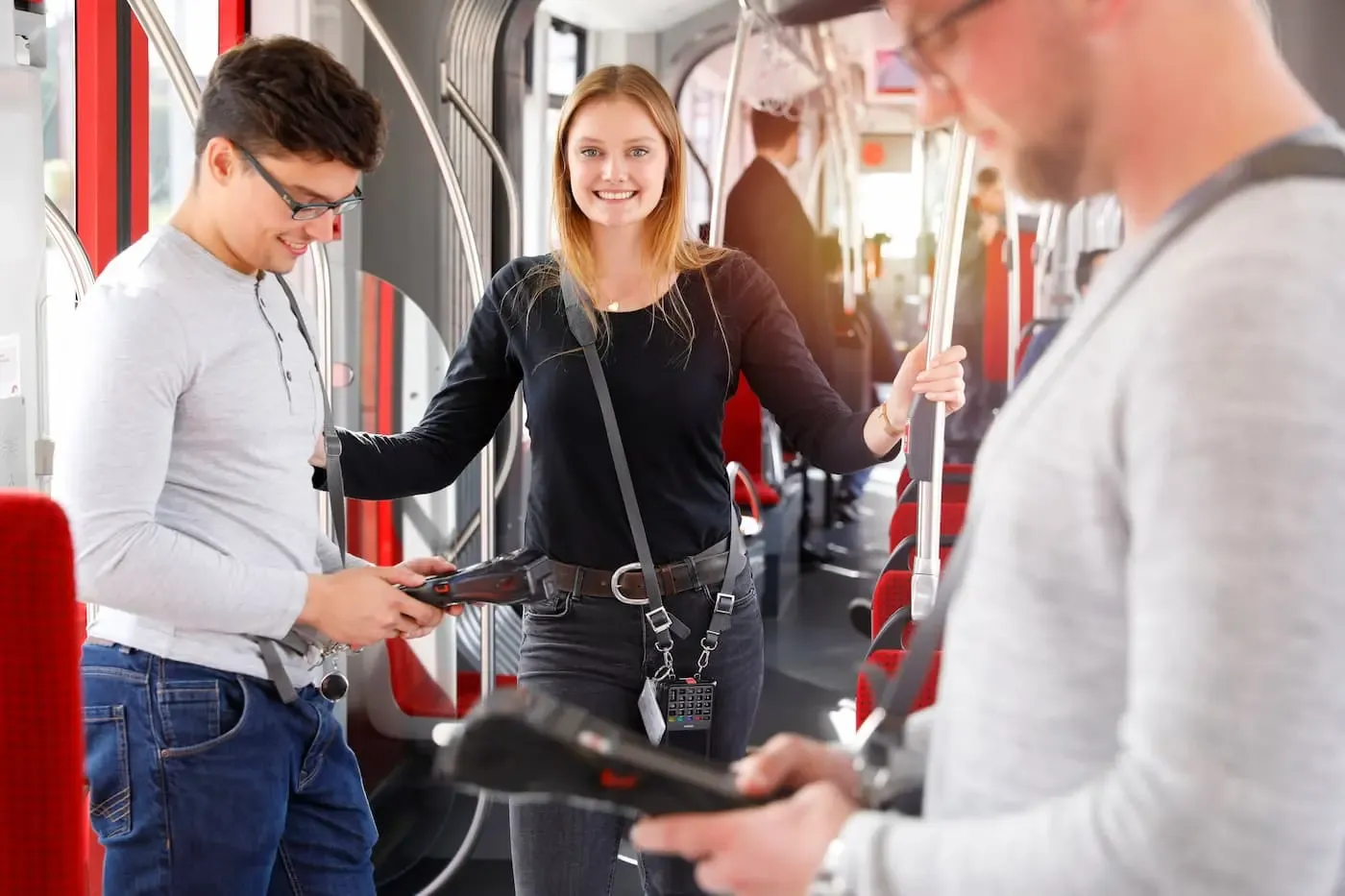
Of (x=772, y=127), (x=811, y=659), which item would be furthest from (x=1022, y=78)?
(x=772, y=127)

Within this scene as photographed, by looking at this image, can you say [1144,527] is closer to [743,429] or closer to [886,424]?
[886,424]

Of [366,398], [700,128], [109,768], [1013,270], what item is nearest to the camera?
[109,768]

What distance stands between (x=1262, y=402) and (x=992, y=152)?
0.26 m

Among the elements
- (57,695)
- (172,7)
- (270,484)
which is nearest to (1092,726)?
(57,695)

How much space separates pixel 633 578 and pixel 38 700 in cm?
98

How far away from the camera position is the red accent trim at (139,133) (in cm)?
328

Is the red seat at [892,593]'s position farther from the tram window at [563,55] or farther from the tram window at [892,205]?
the tram window at [892,205]

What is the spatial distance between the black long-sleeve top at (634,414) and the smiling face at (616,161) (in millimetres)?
139

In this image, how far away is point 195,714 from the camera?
161 centimetres

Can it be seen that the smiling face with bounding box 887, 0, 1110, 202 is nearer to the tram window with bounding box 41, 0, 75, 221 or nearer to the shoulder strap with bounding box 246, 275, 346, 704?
the shoulder strap with bounding box 246, 275, 346, 704

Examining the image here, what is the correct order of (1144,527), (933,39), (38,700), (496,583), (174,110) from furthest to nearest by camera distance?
1. (174,110)
2. (496,583)
3. (38,700)
4. (933,39)
5. (1144,527)

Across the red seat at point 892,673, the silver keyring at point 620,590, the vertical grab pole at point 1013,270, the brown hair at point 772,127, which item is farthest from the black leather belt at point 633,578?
the brown hair at point 772,127

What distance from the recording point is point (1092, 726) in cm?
70

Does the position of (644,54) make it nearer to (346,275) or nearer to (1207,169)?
(346,275)
